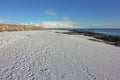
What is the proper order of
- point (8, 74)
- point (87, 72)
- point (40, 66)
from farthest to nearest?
point (40, 66) < point (87, 72) < point (8, 74)

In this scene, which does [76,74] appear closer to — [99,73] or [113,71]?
[99,73]

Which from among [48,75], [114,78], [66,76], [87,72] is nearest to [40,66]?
[48,75]

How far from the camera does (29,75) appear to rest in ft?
21.3

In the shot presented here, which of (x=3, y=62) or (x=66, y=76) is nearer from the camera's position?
(x=66, y=76)

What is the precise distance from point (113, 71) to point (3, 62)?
7.22 m

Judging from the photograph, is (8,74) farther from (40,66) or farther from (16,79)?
(40,66)

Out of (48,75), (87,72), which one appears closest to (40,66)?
(48,75)

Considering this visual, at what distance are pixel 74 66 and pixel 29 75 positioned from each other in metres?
3.17

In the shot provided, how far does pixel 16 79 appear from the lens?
5969mm

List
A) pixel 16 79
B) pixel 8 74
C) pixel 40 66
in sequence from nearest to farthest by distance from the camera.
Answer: pixel 16 79
pixel 8 74
pixel 40 66

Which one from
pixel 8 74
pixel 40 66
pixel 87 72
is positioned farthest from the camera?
pixel 40 66

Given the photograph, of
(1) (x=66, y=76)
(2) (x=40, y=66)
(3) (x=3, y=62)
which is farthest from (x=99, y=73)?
(3) (x=3, y=62)

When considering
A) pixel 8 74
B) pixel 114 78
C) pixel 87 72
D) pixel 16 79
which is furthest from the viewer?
pixel 87 72

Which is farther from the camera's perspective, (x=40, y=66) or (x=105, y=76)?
(x=40, y=66)
